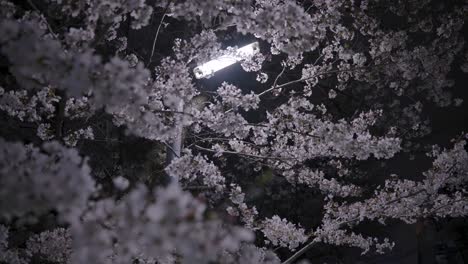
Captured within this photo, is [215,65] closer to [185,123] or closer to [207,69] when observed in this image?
[207,69]

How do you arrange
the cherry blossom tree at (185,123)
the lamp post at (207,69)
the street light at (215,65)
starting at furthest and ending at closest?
the street light at (215,65), the lamp post at (207,69), the cherry blossom tree at (185,123)

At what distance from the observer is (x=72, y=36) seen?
3410 millimetres

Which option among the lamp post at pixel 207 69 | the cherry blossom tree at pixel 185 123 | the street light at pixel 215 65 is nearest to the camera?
the cherry blossom tree at pixel 185 123

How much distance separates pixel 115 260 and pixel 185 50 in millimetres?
2984

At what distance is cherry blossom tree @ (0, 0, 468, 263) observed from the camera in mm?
2188

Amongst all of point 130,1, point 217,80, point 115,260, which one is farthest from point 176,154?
point 217,80

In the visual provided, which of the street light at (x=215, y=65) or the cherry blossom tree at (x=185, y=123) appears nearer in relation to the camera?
the cherry blossom tree at (x=185, y=123)

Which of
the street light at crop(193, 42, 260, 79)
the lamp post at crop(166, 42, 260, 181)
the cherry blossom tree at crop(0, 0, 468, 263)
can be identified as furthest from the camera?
the street light at crop(193, 42, 260, 79)

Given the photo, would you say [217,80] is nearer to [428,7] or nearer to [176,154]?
[428,7]

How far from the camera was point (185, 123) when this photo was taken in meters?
4.97

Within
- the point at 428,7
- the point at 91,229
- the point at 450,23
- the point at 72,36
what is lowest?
the point at 91,229

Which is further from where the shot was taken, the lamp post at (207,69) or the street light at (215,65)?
the street light at (215,65)

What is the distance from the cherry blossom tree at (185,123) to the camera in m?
2.19

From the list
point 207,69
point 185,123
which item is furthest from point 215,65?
point 185,123
